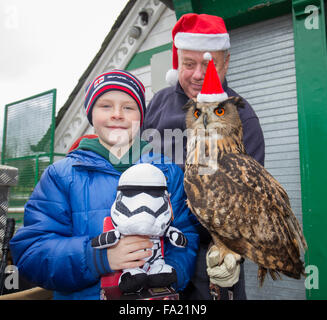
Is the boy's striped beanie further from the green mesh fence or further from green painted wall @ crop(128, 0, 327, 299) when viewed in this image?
the green mesh fence

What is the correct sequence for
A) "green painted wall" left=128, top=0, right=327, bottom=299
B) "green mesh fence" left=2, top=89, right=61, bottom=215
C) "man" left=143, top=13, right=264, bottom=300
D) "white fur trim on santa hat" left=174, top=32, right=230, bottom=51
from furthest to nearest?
1. "green mesh fence" left=2, top=89, right=61, bottom=215
2. "green painted wall" left=128, top=0, right=327, bottom=299
3. "white fur trim on santa hat" left=174, top=32, right=230, bottom=51
4. "man" left=143, top=13, right=264, bottom=300

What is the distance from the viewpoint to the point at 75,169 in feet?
3.49

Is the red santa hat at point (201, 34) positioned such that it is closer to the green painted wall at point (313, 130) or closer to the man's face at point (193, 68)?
the man's face at point (193, 68)

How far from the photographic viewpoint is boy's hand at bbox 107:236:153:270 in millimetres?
863

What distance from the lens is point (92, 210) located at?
99cm

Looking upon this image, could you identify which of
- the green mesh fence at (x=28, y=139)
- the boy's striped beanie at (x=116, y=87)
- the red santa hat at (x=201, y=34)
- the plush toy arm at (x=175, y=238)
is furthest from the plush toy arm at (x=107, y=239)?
the green mesh fence at (x=28, y=139)

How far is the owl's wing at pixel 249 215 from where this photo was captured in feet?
3.01

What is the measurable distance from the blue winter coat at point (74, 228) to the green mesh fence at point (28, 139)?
398cm

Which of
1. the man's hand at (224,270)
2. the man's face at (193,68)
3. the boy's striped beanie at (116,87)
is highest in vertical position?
the man's face at (193,68)

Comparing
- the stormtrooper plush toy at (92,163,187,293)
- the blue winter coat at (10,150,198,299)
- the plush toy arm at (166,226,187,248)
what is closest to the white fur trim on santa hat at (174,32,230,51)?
the blue winter coat at (10,150,198,299)

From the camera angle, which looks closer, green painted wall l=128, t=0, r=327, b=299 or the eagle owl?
the eagle owl
